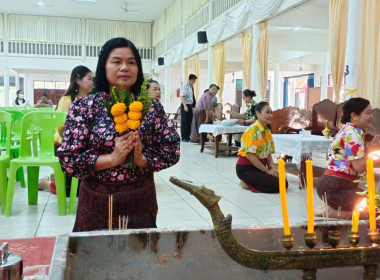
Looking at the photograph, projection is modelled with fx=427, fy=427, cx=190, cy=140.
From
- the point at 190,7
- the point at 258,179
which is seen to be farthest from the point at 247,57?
the point at 258,179

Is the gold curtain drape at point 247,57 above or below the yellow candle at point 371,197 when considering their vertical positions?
above

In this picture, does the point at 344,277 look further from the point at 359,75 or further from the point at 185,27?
the point at 185,27

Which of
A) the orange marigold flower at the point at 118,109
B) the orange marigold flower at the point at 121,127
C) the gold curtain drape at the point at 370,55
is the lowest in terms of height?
the orange marigold flower at the point at 121,127

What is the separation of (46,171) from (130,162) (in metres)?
4.96

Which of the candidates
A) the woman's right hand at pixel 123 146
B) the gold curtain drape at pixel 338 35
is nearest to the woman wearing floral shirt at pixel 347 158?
the woman's right hand at pixel 123 146

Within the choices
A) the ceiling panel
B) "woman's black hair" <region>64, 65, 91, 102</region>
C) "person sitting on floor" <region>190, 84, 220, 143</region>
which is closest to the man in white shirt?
"person sitting on floor" <region>190, 84, 220, 143</region>

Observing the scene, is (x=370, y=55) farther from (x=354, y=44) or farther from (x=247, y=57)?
(x=247, y=57)

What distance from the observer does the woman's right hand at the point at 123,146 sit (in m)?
1.50

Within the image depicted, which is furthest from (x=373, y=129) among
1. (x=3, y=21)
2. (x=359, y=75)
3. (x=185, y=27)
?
(x=3, y=21)

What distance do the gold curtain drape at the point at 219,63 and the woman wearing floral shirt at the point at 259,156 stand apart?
21.7 feet

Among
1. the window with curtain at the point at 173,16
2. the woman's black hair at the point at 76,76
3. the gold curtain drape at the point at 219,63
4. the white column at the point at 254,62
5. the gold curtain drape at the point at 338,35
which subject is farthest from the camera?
the window with curtain at the point at 173,16

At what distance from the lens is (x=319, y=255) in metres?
0.64

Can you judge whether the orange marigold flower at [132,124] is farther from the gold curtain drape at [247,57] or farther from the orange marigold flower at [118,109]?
the gold curtain drape at [247,57]

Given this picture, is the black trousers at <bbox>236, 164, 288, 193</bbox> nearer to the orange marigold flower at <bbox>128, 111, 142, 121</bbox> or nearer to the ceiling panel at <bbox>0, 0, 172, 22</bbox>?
the orange marigold flower at <bbox>128, 111, 142, 121</bbox>
